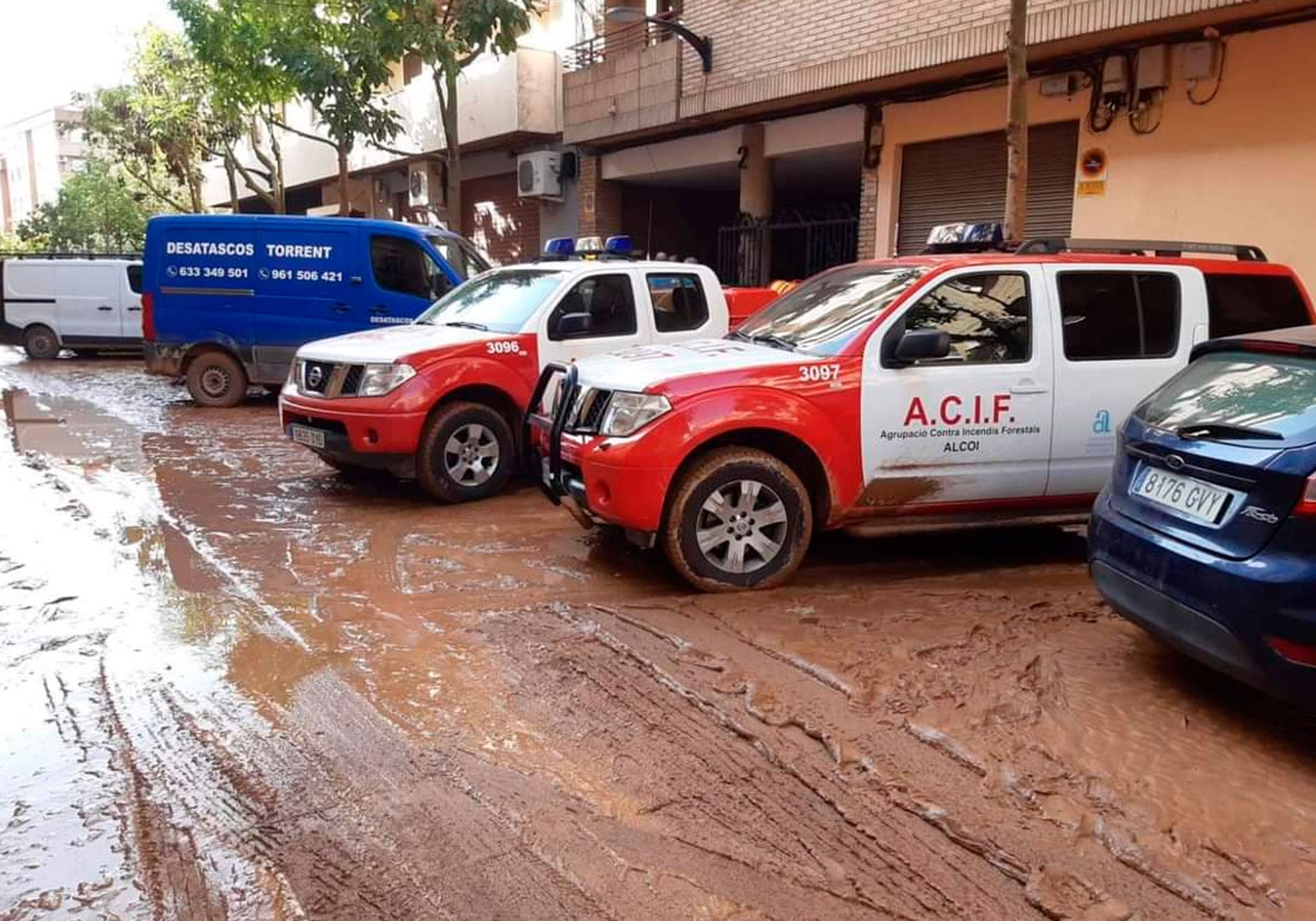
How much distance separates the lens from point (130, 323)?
61.6 ft

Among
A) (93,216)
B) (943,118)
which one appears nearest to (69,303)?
(943,118)

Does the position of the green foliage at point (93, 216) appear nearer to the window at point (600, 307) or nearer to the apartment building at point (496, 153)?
the apartment building at point (496, 153)

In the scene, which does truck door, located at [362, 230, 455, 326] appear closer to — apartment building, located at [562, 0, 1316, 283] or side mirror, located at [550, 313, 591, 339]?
side mirror, located at [550, 313, 591, 339]

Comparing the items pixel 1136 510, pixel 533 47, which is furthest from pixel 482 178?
pixel 1136 510

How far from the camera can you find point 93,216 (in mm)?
39844

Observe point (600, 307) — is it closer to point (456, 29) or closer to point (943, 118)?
point (943, 118)

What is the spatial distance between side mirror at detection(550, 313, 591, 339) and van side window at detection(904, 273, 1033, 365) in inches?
115

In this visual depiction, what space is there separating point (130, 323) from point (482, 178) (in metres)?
7.47

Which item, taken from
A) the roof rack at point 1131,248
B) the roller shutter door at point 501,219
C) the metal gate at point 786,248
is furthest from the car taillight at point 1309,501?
the roller shutter door at point 501,219

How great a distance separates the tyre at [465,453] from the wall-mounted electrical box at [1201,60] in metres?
7.23

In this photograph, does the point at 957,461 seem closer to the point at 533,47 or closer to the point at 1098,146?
the point at 1098,146

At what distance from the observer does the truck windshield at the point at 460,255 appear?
11.7 meters

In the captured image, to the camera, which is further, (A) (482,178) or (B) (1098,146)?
(A) (482,178)

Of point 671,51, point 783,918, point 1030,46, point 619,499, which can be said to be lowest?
point 783,918
